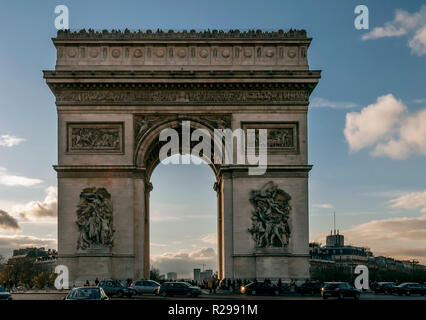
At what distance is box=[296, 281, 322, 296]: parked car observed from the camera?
36625 millimetres

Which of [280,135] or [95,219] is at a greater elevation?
[280,135]

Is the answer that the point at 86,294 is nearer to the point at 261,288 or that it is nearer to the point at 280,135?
the point at 261,288

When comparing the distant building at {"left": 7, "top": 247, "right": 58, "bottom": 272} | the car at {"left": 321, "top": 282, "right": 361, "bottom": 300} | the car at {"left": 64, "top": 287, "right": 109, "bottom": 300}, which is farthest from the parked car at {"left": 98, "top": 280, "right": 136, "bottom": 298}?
the distant building at {"left": 7, "top": 247, "right": 58, "bottom": 272}

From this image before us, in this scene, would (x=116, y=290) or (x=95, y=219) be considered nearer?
(x=116, y=290)

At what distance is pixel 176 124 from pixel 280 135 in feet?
19.8

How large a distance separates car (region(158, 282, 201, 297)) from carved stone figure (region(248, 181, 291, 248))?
525 cm

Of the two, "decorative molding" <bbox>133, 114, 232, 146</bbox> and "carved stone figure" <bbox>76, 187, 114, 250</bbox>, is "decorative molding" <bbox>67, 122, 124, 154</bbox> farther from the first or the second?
"carved stone figure" <bbox>76, 187, 114, 250</bbox>

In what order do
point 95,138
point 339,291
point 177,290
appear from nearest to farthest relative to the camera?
point 339,291 → point 177,290 → point 95,138

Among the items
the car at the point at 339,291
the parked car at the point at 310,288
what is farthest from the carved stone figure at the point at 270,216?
the car at the point at 339,291

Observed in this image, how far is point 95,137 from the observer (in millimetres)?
39000

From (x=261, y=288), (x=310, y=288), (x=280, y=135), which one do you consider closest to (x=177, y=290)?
(x=261, y=288)
